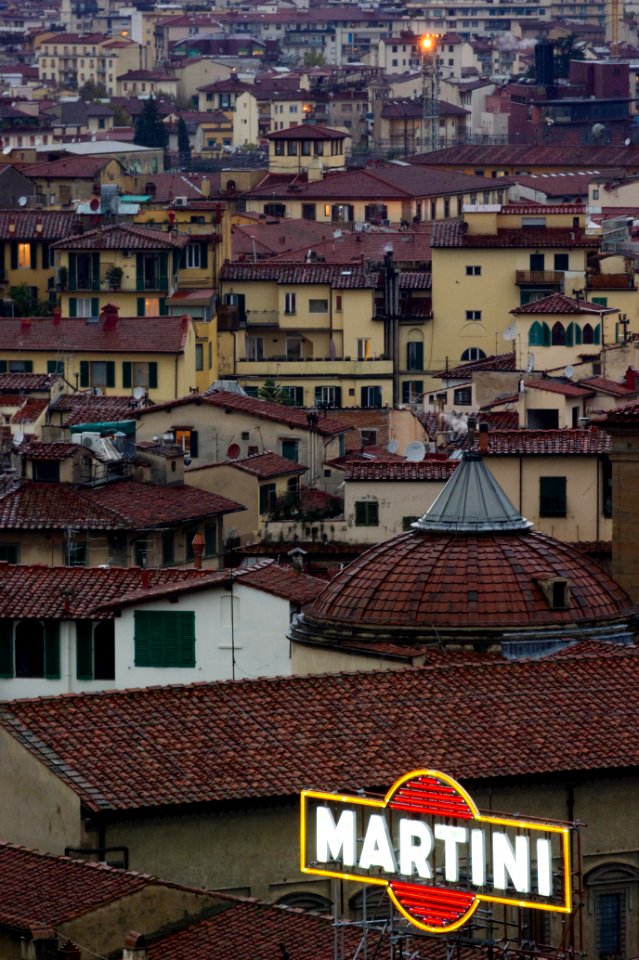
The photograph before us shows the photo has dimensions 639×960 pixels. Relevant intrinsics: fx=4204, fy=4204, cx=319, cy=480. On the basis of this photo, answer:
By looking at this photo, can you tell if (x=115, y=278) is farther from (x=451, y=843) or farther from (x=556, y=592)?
(x=451, y=843)

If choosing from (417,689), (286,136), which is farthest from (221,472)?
(286,136)

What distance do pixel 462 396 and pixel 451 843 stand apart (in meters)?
66.0

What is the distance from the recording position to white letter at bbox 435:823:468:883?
3247 cm

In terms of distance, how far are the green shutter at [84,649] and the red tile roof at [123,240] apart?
213 ft

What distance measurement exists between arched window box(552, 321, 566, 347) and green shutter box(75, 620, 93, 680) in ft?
144

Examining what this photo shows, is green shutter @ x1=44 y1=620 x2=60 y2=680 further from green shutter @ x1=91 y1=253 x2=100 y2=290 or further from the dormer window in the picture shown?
green shutter @ x1=91 y1=253 x2=100 y2=290

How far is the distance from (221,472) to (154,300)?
41.8 metres

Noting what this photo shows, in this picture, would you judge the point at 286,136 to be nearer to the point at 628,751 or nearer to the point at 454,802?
Answer: the point at 628,751

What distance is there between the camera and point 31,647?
59.1 meters

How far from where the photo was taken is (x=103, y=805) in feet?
138

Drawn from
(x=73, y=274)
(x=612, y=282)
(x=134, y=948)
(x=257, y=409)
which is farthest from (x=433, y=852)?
(x=73, y=274)

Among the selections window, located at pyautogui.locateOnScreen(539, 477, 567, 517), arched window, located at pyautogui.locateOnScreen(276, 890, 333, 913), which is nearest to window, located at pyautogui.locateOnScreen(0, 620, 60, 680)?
arched window, located at pyautogui.locateOnScreen(276, 890, 333, 913)

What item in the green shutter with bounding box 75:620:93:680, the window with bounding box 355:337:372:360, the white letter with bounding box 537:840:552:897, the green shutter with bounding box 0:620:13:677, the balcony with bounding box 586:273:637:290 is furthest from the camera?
the window with bounding box 355:337:372:360

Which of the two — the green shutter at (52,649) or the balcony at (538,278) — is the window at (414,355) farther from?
the green shutter at (52,649)
